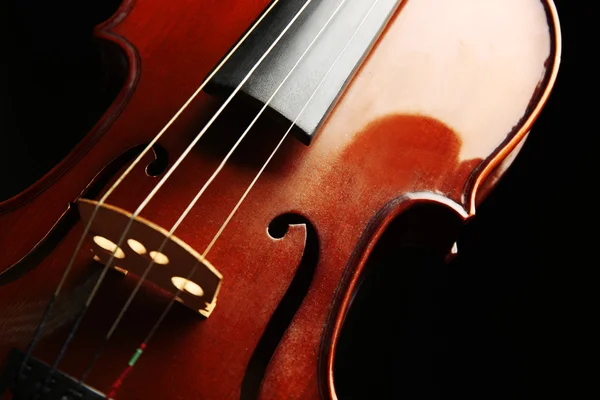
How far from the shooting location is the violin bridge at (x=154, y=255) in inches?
24.8

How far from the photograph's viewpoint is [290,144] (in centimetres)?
87

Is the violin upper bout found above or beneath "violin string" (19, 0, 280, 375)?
above

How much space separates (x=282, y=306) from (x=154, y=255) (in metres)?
0.20

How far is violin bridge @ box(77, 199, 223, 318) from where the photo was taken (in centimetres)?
63

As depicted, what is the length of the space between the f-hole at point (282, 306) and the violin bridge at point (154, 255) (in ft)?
0.29

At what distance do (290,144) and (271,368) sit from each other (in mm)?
341

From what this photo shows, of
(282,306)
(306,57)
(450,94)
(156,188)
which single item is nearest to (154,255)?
(156,188)

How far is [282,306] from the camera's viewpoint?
0.76 meters

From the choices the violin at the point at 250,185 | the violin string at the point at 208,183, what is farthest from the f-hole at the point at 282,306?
the violin string at the point at 208,183

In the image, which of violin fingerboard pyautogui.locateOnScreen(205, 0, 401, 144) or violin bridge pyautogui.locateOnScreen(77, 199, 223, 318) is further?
violin fingerboard pyautogui.locateOnScreen(205, 0, 401, 144)

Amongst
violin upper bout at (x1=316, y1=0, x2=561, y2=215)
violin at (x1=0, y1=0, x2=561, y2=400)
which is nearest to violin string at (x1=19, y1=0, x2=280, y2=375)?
violin at (x1=0, y1=0, x2=561, y2=400)

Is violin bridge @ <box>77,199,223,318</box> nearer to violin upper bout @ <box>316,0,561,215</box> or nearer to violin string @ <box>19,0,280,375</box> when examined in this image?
violin string @ <box>19,0,280,375</box>

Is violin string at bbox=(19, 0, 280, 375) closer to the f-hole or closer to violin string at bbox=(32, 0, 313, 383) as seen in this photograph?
violin string at bbox=(32, 0, 313, 383)

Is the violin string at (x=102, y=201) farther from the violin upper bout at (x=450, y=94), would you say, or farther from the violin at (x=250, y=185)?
→ the violin upper bout at (x=450, y=94)
